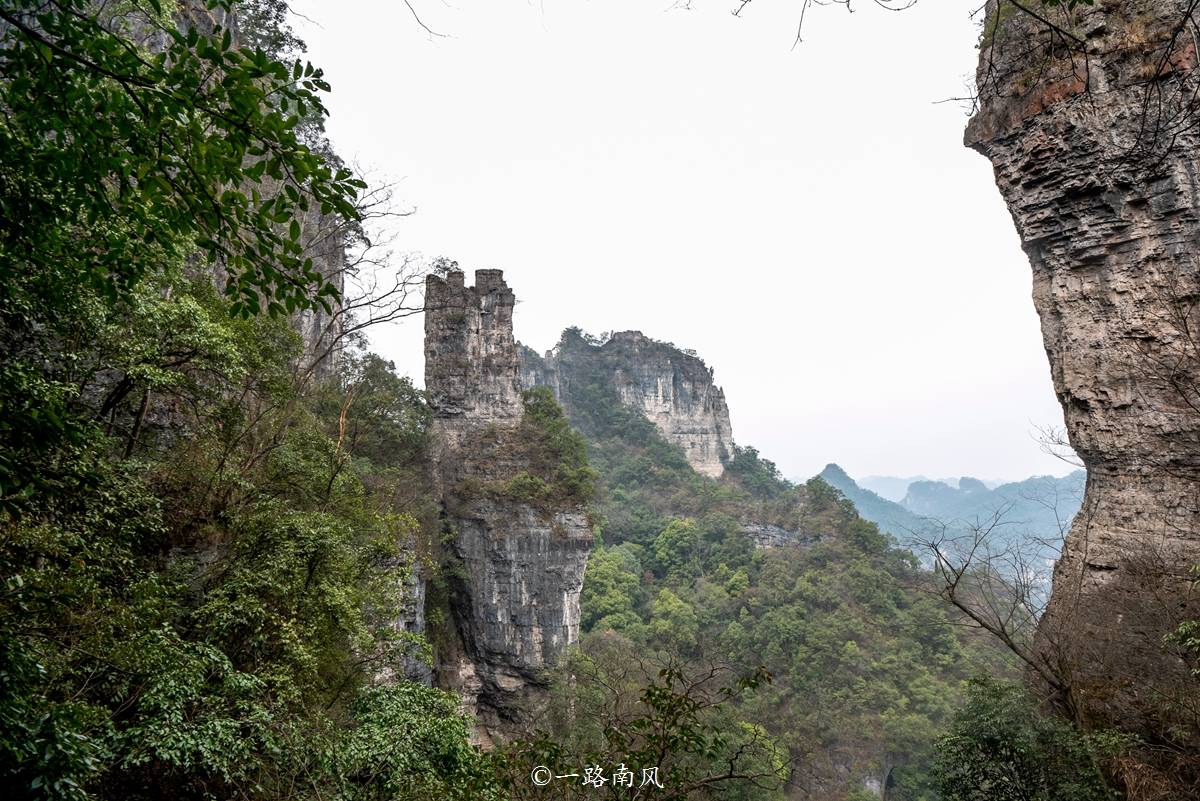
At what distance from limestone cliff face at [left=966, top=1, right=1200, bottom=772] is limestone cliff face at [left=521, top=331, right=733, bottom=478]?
43.9m

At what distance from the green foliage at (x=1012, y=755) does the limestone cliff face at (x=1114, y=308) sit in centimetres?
53

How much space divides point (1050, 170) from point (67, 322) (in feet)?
35.3

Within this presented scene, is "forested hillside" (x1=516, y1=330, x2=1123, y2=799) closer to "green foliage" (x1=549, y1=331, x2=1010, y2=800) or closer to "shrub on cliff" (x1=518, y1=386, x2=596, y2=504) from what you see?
"green foliage" (x1=549, y1=331, x2=1010, y2=800)

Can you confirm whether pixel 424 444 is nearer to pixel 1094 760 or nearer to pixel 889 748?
pixel 1094 760

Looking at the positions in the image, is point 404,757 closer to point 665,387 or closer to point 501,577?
point 501,577

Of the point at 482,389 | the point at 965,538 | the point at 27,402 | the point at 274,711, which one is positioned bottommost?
the point at 274,711

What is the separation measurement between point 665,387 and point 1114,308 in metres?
45.6

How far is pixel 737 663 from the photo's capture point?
2258cm

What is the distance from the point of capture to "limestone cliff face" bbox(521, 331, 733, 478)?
173ft

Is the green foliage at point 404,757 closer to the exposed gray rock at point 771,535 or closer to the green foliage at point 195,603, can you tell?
the green foliage at point 195,603

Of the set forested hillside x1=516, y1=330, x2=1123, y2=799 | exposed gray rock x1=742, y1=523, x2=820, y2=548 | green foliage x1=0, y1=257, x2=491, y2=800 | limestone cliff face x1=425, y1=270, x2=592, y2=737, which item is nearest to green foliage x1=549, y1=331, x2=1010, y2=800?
forested hillside x1=516, y1=330, x2=1123, y2=799

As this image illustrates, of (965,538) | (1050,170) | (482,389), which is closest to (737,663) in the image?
(482,389)

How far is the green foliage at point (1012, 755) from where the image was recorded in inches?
225

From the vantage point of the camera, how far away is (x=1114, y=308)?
7.52 metres
